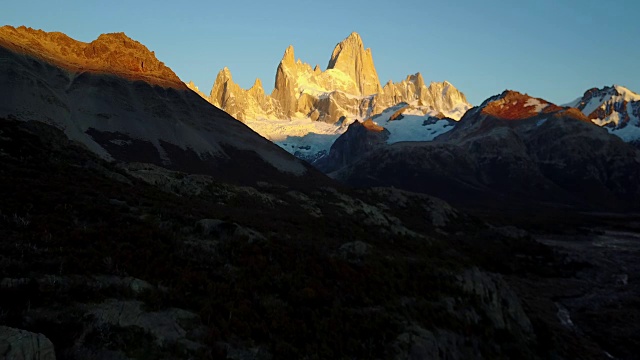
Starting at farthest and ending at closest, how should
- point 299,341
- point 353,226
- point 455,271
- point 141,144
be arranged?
point 141,144, point 353,226, point 455,271, point 299,341

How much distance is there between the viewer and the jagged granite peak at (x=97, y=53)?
140m

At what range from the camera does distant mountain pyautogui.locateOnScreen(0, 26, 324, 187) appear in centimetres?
11000

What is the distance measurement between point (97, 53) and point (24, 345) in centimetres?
17495

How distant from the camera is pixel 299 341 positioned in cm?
1728

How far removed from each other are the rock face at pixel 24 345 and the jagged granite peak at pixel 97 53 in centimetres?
14890

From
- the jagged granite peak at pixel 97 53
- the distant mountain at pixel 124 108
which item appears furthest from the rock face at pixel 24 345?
the jagged granite peak at pixel 97 53

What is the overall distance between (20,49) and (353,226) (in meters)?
129

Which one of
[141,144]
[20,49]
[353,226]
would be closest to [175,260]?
[353,226]

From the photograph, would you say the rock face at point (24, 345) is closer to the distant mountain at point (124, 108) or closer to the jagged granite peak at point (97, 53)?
the distant mountain at point (124, 108)

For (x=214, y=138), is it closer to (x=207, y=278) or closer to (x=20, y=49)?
(x=20, y=49)

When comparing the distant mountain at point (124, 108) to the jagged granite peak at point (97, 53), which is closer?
the distant mountain at point (124, 108)

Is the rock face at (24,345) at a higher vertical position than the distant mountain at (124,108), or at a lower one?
lower

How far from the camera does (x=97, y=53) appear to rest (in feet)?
525

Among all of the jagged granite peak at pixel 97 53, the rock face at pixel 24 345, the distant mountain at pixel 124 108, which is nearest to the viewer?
the rock face at pixel 24 345
